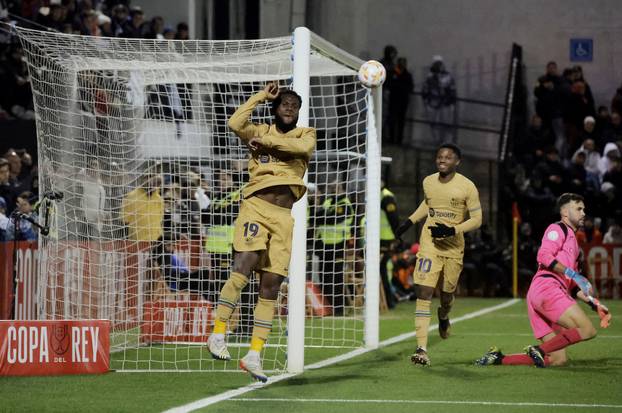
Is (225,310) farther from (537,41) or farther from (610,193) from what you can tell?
(537,41)

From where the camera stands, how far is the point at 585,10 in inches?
1090

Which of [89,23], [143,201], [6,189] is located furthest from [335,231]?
[89,23]

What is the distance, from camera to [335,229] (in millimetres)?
15250

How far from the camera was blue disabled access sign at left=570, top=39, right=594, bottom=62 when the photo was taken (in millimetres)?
27781

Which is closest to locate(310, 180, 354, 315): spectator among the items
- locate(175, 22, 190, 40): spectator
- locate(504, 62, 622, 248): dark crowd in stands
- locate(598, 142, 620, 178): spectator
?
locate(175, 22, 190, 40): spectator

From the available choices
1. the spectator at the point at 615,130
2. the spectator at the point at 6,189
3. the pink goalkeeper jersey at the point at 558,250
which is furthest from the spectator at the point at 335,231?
the spectator at the point at 615,130

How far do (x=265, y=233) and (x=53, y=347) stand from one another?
2340mm

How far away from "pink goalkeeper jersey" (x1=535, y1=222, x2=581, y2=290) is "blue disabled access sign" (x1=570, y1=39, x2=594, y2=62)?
1765 centimetres

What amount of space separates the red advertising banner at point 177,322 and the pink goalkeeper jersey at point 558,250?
3.77m

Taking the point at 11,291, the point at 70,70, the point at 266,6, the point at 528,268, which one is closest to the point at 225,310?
the point at 70,70

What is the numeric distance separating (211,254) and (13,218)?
7.86 feet

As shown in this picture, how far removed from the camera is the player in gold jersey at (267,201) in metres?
9.27

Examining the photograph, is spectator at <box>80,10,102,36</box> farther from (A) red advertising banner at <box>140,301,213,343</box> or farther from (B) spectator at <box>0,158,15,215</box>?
(A) red advertising banner at <box>140,301,213,343</box>

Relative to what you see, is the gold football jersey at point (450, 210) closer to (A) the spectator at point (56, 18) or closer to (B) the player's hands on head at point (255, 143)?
(B) the player's hands on head at point (255, 143)
